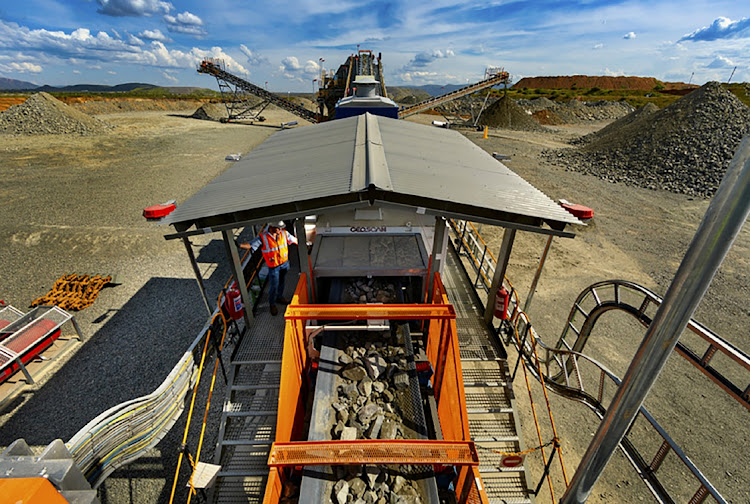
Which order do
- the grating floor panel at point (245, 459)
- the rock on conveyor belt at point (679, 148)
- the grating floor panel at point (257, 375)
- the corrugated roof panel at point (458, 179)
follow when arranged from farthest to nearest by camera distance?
the rock on conveyor belt at point (679, 148)
the grating floor panel at point (257, 375)
the grating floor panel at point (245, 459)
the corrugated roof panel at point (458, 179)

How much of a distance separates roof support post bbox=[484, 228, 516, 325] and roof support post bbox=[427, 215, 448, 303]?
3.93 ft

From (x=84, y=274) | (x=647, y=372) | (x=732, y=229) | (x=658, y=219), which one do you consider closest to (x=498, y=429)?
(x=647, y=372)

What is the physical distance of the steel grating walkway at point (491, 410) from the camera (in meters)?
5.56

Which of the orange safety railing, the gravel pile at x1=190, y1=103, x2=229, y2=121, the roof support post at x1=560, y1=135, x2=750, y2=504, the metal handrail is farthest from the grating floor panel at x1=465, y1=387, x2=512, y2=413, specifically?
the gravel pile at x1=190, y1=103, x2=229, y2=121

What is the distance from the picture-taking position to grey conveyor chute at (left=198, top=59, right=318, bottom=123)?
40719mm

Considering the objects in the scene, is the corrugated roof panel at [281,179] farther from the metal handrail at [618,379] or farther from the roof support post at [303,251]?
the metal handrail at [618,379]

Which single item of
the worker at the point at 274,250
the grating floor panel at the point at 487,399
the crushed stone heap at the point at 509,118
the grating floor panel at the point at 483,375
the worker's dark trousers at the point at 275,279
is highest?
the crushed stone heap at the point at 509,118

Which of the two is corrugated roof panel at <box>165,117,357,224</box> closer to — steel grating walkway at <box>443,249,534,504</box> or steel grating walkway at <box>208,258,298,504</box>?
steel grating walkway at <box>208,258,298,504</box>

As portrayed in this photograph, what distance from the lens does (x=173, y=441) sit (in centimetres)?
624

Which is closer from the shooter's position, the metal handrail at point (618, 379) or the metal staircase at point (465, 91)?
the metal handrail at point (618, 379)

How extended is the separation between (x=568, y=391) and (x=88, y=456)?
8258 millimetres

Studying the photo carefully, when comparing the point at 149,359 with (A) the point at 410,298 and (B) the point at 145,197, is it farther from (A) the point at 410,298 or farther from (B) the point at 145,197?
(B) the point at 145,197

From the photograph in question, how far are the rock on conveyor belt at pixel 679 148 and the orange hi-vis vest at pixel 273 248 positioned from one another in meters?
25.5

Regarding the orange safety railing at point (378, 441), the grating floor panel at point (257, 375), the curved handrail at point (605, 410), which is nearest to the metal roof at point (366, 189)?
the orange safety railing at point (378, 441)
